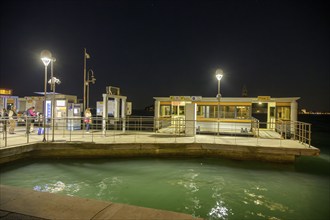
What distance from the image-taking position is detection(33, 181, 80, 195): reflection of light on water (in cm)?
749

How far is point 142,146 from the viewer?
1163 cm

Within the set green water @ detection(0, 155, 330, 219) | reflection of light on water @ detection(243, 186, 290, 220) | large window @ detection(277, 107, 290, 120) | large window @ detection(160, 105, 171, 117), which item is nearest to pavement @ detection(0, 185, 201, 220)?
green water @ detection(0, 155, 330, 219)

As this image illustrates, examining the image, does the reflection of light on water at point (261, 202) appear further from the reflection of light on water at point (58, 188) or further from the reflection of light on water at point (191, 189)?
the reflection of light on water at point (58, 188)

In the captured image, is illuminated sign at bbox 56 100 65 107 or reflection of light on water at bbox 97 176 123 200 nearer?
reflection of light on water at bbox 97 176 123 200

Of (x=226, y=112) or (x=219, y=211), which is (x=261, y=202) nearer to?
(x=219, y=211)

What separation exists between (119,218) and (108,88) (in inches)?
467

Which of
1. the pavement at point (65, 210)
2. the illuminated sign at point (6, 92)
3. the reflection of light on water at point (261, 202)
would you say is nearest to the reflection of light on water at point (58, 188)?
the pavement at point (65, 210)

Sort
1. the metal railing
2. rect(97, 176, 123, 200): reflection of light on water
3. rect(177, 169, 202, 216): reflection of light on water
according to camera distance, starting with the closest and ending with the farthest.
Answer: rect(177, 169, 202, 216): reflection of light on water < rect(97, 176, 123, 200): reflection of light on water < the metal railing

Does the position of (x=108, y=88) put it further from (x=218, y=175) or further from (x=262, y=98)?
(x=262, y=98)

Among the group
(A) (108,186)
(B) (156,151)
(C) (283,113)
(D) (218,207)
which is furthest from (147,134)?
(C) (283,113)

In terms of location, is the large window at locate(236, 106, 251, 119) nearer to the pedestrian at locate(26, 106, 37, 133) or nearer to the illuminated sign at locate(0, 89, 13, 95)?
the pedestrian at locate(26, 106, 37, 133)

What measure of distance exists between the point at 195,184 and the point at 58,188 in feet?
15.4

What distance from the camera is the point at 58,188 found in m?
7.68

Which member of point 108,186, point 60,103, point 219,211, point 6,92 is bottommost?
point 219,211
